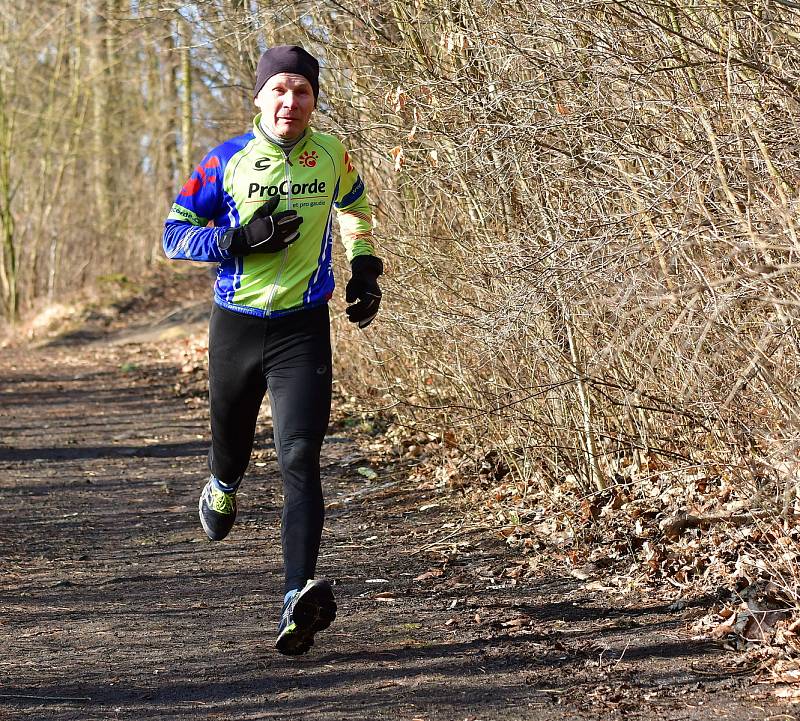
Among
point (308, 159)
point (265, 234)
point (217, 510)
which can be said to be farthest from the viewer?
point (217, 510)

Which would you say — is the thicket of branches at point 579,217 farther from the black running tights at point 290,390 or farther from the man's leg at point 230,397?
the man's leg at point 230,397

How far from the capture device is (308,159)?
4215 millimetres

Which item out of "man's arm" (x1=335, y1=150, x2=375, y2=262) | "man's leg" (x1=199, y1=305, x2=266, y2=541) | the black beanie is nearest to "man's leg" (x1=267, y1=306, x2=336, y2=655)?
"man's leg" (x1=199, y1=305, x2=266, y2=541)

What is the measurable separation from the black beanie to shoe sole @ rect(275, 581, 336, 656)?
1.90m

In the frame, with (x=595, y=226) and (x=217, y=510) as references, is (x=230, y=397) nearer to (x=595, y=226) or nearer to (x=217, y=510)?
(x=217, y=510)

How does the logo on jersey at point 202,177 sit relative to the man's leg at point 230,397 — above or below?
above

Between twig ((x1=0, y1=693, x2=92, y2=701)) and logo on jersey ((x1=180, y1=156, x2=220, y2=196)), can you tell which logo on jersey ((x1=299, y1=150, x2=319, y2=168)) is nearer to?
logo on jersey ((x1=180, y1=156, x2=220, y2=196))

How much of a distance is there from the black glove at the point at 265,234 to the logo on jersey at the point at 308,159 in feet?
0.73

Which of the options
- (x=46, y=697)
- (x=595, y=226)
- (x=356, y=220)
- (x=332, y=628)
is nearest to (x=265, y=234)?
(x=356, y=220)

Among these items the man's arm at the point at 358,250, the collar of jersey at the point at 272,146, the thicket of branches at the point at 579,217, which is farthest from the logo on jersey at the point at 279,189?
the thicket of branches at the point at 579,217

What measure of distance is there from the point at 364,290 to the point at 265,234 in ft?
1.92

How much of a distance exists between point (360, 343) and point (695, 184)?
4.63 m

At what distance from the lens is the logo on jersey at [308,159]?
4.20 meters

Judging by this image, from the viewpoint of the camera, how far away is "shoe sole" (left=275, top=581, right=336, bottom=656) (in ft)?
12.6
